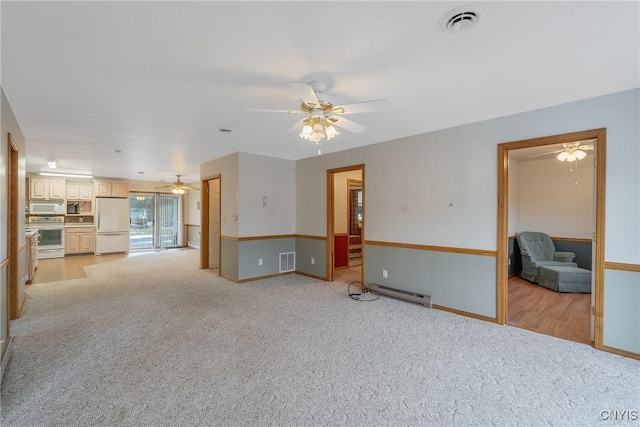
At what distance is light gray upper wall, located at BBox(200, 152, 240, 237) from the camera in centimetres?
532

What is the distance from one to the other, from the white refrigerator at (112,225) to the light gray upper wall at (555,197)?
1031 cm

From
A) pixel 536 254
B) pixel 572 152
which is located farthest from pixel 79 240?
pixel 572 152

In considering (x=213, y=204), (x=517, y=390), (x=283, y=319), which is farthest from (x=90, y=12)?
(x=213, y=204)

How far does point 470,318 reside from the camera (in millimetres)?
3545

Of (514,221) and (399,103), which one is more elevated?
(399,103)

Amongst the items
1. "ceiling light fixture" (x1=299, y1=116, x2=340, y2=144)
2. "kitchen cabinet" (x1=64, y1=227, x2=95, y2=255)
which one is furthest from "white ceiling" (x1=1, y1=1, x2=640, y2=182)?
"kitchen cabinet" (x1=64, y1=227, x2=95, y2=255)

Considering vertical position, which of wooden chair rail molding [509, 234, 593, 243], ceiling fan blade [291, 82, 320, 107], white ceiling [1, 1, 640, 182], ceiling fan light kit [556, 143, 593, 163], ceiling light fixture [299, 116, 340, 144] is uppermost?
white ceiling [1, 1, 640, 182]

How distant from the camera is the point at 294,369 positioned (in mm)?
2361

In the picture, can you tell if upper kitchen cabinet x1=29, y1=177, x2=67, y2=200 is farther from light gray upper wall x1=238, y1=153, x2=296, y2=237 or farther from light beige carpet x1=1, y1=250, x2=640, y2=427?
light gray upper wall x1=238, y1=153, x2=296, y2=237

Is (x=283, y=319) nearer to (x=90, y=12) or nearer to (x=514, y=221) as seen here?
(x=90, y=12)

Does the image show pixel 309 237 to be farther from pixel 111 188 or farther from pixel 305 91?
pixel 111 188

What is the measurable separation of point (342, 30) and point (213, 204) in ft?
17.9

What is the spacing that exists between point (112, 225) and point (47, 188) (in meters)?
1.77

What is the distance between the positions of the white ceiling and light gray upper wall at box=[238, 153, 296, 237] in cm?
184
